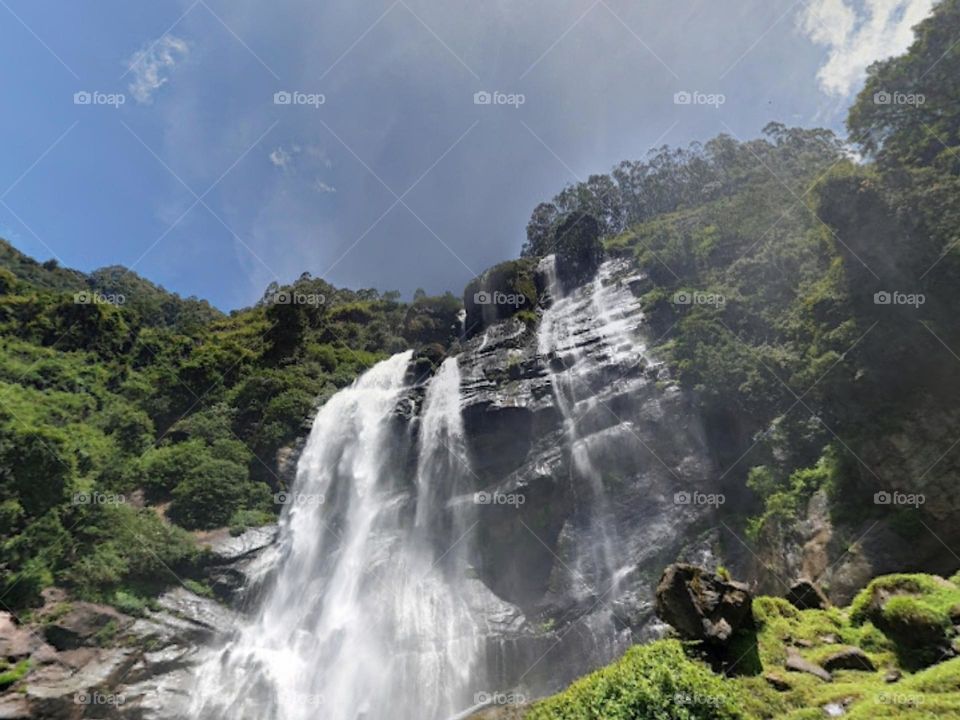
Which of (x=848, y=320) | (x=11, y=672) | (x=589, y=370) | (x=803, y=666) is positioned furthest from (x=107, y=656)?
(x=848, y=320)

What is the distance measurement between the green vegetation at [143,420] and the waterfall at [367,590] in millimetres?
3284

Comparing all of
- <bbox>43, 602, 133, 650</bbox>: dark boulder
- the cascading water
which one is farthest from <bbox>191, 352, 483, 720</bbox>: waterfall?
<bbox>43, 602, 133, 650</bbox>: dark boulder

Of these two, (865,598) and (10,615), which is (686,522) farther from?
(10,615)

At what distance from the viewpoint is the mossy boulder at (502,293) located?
34.9m

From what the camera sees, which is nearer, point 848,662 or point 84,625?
point 848,662

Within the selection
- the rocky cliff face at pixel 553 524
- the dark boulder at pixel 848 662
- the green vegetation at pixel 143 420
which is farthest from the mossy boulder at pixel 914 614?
the green vegetation at pixel 143 420

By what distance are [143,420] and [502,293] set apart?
22122mm

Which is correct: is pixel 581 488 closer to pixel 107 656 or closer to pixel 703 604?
pixel 703 604

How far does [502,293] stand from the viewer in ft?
118

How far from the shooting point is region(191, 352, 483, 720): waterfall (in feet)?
55.5

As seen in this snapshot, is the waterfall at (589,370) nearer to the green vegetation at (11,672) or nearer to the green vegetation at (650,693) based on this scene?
the green vegetation at (650,693)

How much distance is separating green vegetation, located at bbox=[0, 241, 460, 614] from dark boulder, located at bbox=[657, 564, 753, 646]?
61.2 feet

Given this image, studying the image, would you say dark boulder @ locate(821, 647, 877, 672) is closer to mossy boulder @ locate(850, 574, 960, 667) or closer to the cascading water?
mossy boulder @ locate(850, 574, 960, 667)

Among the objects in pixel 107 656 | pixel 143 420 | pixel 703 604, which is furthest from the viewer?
pixel 143 420
